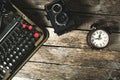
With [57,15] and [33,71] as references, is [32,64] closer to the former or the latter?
[33,71]

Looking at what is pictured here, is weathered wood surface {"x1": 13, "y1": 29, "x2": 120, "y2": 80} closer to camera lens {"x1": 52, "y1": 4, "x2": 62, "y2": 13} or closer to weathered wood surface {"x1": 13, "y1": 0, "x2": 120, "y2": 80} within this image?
weathered wood surface {"x1": 13, "y1": 0, "x2": 120, "y2": 80}

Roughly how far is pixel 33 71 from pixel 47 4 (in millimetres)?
562

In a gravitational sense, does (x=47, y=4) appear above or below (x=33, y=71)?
above

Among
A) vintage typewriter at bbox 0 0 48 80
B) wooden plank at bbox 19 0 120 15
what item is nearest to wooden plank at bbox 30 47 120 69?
vintage typewriter at bbox 0 0 48 80

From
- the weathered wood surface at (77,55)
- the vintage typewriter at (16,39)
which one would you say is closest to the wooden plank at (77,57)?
the weathered wood surface at (77,55)

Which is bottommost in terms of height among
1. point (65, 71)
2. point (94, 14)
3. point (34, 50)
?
point (65, 71)

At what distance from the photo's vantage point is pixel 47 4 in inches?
120

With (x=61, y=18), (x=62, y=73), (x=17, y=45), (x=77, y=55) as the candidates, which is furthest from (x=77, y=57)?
(x=17, y=45)

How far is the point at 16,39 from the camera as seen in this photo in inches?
122

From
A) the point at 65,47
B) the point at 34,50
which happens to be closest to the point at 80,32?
the point at 65,47

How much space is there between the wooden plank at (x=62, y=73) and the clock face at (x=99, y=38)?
0.21m

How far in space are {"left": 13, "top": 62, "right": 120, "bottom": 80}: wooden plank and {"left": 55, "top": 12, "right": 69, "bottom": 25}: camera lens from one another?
38cm

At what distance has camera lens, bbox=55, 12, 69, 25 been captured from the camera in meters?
3.01

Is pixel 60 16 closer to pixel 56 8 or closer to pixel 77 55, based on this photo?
pixel 56 8
